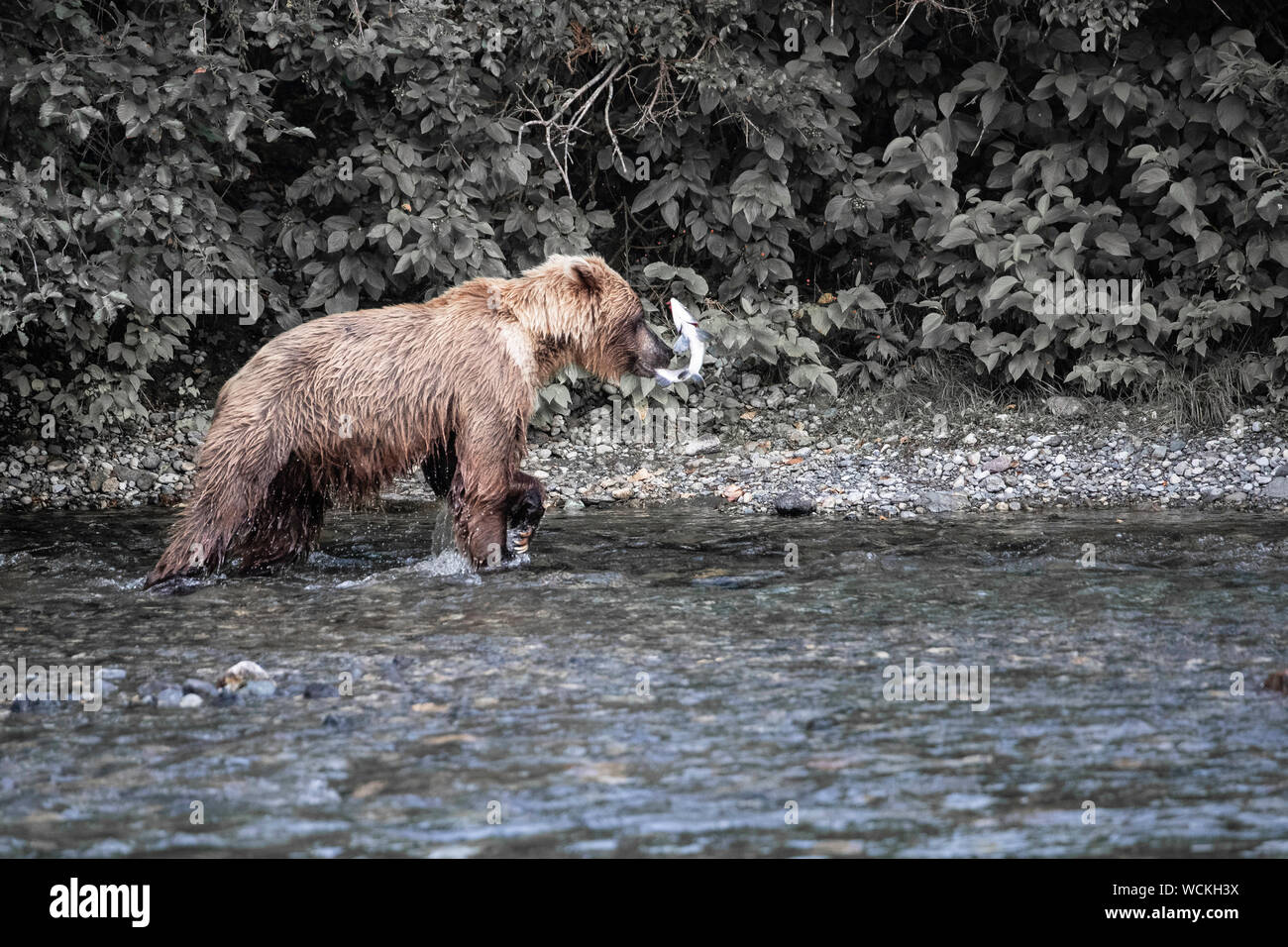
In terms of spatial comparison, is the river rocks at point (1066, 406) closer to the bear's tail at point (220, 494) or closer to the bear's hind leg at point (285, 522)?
the bear's hind leg at point (285, 522)

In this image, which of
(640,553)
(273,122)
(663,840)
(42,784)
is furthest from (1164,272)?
(42,784)

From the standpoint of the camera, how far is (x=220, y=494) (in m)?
7.62

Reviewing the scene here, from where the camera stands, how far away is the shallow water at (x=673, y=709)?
4.20 metres

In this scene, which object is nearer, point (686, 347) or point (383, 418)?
point (383, 418)

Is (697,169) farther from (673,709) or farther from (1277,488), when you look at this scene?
(673,709)

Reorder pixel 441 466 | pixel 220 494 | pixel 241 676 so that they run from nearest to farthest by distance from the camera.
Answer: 1. pixel 241 676
2. pixel 220 494
3. pixel 441 466

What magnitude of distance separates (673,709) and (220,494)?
3439mm

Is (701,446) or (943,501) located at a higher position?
(701,446)

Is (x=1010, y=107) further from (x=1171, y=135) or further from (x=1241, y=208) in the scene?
(x=1241, y=208)

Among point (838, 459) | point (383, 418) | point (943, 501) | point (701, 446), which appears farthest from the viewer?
point (701, 446)

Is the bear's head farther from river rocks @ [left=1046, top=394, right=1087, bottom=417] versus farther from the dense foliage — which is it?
river rocks @ [left=1046, top=394, right=1087, bottom=417]

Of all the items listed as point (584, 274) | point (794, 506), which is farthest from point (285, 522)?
point (794, 506)

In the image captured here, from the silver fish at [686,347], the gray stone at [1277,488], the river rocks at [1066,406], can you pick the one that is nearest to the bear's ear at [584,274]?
the silver fish at [686,347]

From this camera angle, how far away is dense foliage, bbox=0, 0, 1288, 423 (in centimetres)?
1026
